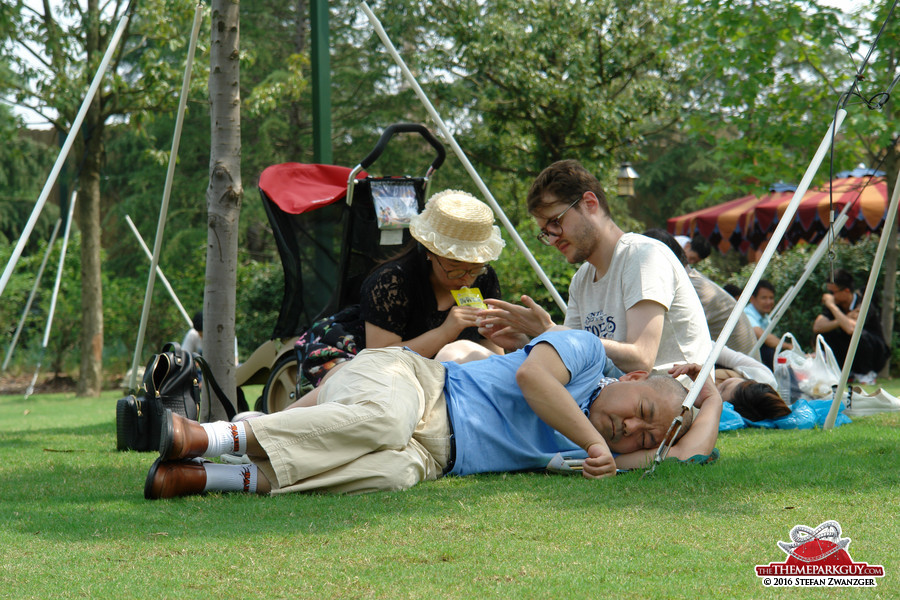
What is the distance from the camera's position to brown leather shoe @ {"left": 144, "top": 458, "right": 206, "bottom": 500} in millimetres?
2934

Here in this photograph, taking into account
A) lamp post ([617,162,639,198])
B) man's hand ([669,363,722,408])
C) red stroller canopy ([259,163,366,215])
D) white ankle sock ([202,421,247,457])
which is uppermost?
lamp post ([617,162,639,198])

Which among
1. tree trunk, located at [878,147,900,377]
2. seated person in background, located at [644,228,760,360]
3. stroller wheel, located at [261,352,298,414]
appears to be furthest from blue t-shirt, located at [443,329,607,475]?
tree trunk, located at [878,147,900,377]

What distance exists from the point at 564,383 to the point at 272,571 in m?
1.49

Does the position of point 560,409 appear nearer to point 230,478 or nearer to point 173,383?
point 230,478

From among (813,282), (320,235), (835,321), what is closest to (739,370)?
(320,235)

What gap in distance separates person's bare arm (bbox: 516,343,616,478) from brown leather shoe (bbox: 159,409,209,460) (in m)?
1.13

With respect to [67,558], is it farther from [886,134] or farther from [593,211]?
[886,134]

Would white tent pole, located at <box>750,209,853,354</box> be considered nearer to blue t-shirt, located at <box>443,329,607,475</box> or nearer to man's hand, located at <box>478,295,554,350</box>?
man's hand, located at <box>478,295,554,350</box>

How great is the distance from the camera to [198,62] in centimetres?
959

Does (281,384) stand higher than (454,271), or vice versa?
(454,271)

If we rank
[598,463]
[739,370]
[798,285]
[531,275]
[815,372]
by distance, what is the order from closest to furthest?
[598,463] → [739,370] → [798,285] → [815,372] → [531,275]

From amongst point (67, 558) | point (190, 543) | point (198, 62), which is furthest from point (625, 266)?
point (198, 62)

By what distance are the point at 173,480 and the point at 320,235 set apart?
130 inches

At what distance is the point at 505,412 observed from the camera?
3387mm
